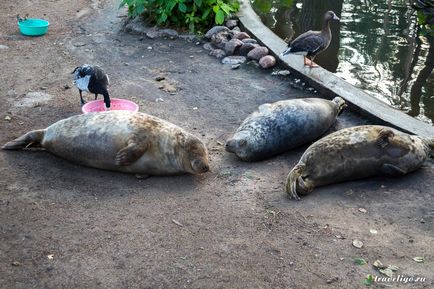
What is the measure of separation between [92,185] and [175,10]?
4.33 meters

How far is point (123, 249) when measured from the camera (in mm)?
3742

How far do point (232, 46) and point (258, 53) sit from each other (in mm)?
413

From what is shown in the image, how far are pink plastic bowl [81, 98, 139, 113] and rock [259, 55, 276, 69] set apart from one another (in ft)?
6.47

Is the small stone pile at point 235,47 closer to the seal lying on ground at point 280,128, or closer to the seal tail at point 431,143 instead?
the seal lying on ground at point 280,128

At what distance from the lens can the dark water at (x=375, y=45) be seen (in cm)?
671

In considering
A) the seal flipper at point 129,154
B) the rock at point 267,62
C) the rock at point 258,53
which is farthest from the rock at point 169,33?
the seal flipper at point 129,154

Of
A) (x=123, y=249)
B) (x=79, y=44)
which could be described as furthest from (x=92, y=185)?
(x=79, y=44)

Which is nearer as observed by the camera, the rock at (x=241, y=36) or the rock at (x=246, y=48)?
the rock at (x=246, y=48)

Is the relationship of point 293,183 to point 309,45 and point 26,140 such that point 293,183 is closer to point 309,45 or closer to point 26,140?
point 26,140

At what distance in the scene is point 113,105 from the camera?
573 cm

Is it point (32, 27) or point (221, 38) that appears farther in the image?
point (32, 27)

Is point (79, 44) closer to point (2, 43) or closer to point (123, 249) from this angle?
point (2, 43)


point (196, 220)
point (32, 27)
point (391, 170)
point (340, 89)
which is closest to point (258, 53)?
point (340, 89)

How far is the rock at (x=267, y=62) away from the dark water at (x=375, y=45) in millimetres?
883
